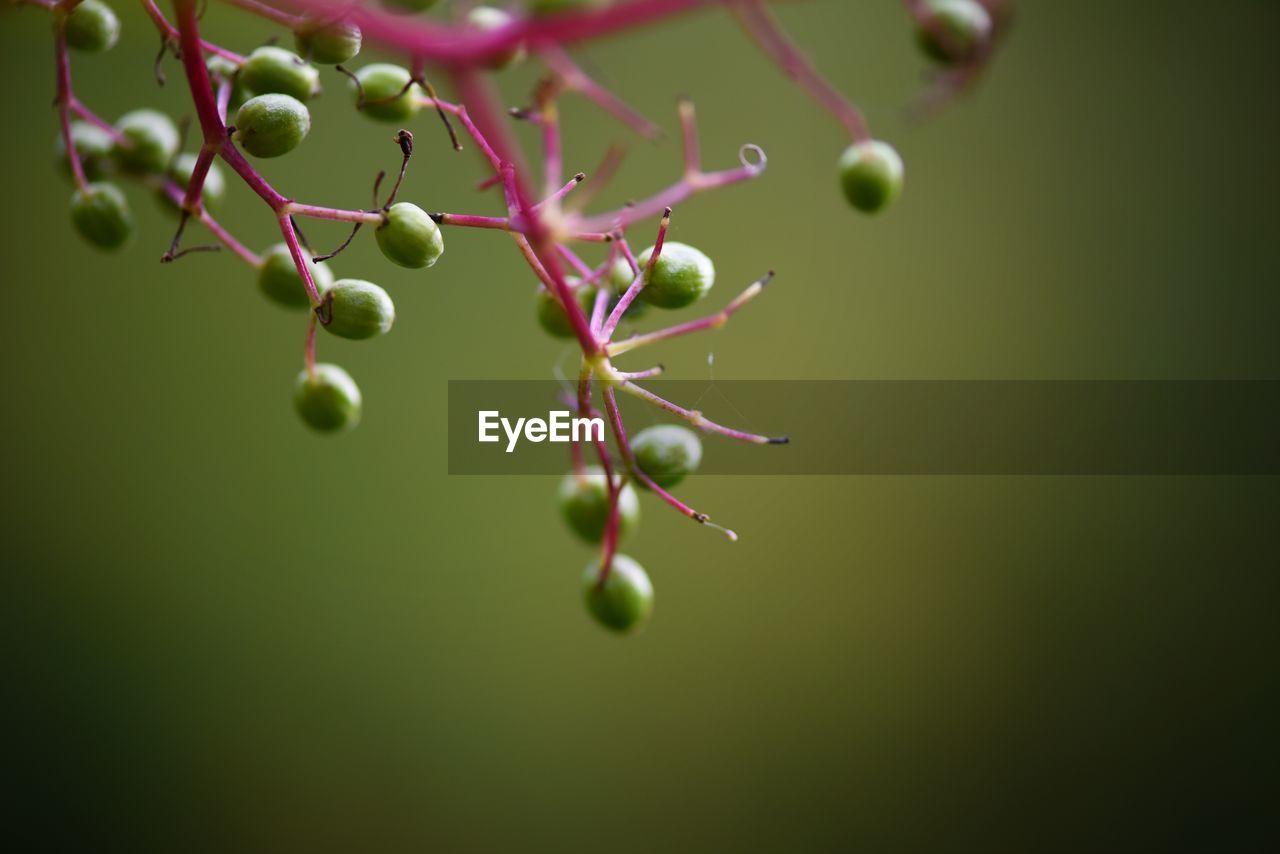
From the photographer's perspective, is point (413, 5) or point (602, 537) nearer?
point (413, 5)

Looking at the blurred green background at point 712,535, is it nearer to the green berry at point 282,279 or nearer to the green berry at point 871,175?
the green berry at point 282,279

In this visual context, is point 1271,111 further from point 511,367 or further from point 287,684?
point 287,684

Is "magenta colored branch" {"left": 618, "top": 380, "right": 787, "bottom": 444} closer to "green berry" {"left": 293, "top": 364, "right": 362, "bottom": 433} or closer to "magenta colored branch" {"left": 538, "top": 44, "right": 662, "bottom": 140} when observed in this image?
"magenta colored branch" {"left": 538, "top": 44, "right": 662, "bottom": 140}

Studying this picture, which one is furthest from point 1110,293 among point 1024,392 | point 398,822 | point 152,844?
point 152,844

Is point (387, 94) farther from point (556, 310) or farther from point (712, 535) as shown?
point (712, 535)

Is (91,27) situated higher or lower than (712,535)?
lower

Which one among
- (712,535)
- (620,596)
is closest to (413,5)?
(620,596)

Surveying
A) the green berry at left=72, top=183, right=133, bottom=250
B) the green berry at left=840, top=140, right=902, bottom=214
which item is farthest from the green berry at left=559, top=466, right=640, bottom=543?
the green berry at left=72, top=183, right=133, bottom=250
